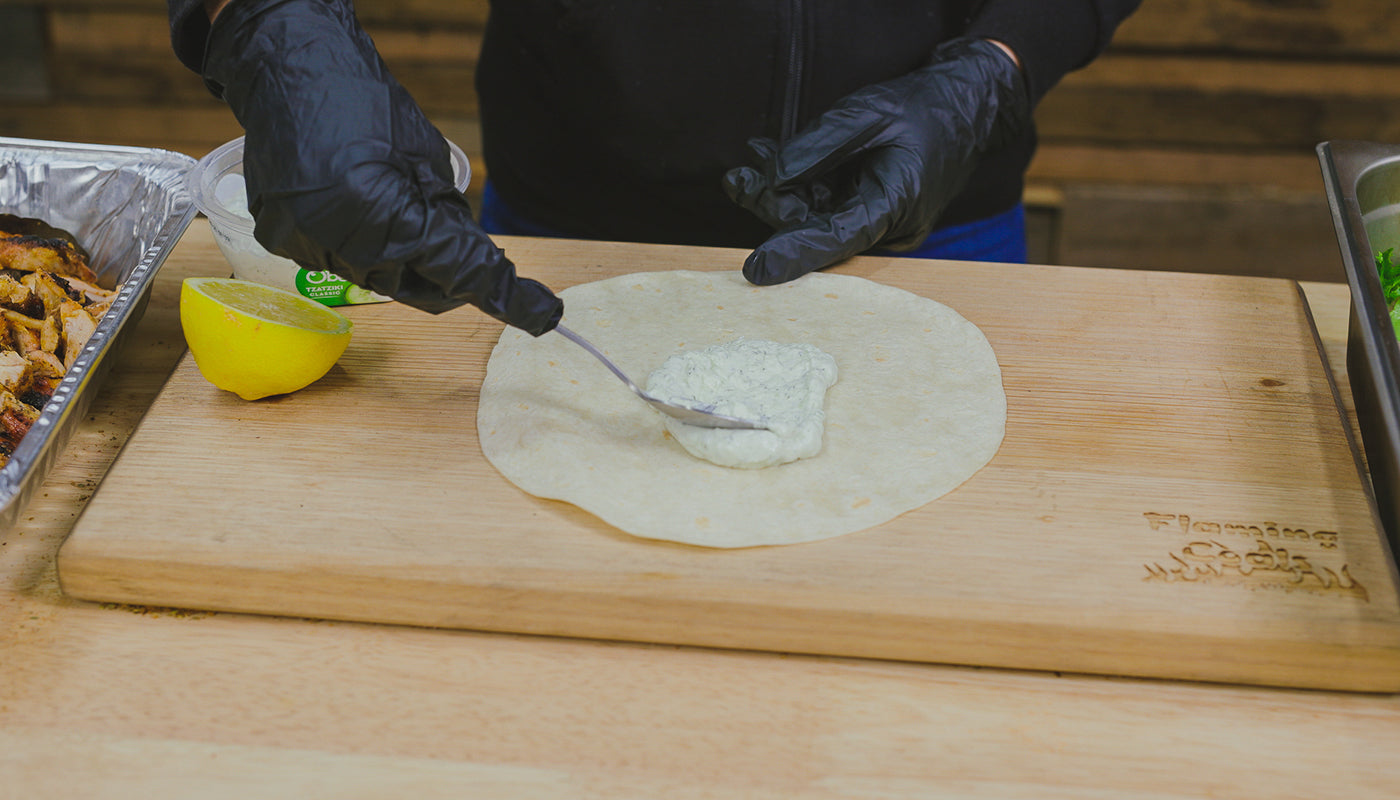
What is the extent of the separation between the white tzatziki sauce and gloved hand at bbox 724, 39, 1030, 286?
0.25 m

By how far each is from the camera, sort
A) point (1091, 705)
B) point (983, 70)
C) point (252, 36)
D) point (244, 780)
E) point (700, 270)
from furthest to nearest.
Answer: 1. point (983, 70)
2. point (700, 270)
3. point (252, 36)
4. point (1091, 705)
5. point (244, 780)

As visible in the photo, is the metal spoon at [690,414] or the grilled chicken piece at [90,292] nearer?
the metal spoon at [690,414]

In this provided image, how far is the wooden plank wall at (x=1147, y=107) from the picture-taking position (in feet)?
10.9

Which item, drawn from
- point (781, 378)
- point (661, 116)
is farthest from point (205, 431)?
point (661, 116)

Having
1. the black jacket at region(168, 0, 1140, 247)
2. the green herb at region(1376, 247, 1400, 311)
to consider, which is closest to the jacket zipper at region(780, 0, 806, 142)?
the black jacket at region(168, 0, 1140, 247)

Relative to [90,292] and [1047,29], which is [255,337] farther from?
[1047,29]

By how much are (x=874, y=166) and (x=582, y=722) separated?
108 centimetres

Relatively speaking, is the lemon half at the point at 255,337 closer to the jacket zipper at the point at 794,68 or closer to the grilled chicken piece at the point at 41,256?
the grilled chicken piece at the point at 41,256

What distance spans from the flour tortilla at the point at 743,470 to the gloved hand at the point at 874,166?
7 centimetres

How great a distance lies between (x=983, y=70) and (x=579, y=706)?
1360 millimetres

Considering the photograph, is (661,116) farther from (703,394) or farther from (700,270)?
(703,394)

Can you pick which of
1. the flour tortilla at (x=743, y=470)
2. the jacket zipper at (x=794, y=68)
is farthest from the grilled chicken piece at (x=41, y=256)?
the jacket zipper at (x=794, y=68)

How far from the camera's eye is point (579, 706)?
3.59 feet

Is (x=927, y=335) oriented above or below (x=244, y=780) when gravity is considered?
above
